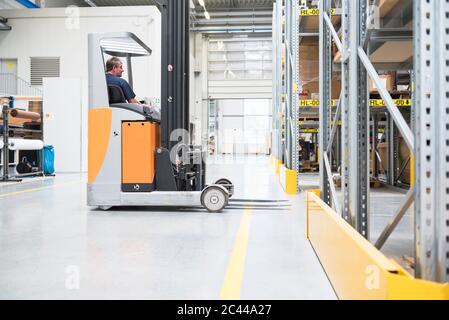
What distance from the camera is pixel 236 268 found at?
8.80 ft

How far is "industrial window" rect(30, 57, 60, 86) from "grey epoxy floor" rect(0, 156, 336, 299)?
48.5 feet

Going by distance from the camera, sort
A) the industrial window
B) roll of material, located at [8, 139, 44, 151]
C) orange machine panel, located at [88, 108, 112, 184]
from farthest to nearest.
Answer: the industrial window, roll of material, located at [8, 139, 44, 151], orange machine panel, located at [88, 108, 112, 184]

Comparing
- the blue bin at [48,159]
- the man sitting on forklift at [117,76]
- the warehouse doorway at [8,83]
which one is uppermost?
the warehouse doorway at [8,83]

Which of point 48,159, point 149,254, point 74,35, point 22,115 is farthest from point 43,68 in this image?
point 149,254

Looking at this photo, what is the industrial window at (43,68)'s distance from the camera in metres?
18.5

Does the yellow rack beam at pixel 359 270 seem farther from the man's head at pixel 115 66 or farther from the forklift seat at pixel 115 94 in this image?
the man's head at pixel 115 66

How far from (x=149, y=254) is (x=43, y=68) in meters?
18.0

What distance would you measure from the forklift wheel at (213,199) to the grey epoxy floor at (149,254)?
0.44 ft

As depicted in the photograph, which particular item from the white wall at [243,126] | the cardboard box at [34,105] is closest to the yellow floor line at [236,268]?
the cardboard box at [34,105]

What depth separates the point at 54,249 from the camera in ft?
10.6

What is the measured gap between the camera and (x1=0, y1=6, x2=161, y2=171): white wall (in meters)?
17.1

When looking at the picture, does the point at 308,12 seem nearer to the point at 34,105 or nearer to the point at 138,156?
the point at 138,156

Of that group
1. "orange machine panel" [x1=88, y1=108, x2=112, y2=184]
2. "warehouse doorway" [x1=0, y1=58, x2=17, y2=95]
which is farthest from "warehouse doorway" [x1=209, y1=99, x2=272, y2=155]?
"orange machine panel" [x1=88, y1=108, x2=112, y2=184]

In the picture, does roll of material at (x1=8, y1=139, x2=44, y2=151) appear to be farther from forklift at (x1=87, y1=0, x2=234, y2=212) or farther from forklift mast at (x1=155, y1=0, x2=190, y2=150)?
forklift mast at (x1=155, y1=0, x2=190, y2=150)
